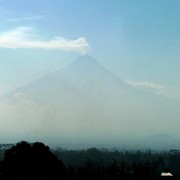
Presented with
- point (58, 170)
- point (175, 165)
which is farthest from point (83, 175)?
point (175, 165)

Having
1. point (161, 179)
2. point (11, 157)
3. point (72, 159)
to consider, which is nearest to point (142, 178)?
point (161, 179)

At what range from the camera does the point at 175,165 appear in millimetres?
118438

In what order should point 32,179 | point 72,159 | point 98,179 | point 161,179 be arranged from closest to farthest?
1. point 32,179
2. point 161,179
3. point 98,179
4. point 72,159

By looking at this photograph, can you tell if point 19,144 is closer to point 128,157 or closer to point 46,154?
point 46,154

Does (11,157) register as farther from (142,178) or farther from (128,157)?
(128,157)

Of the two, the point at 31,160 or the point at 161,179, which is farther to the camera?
the point at 161,179

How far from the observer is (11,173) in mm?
37125

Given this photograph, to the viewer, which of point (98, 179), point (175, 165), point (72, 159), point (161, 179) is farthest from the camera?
point (72, 159)

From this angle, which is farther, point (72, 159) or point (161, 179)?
point (72, 159)

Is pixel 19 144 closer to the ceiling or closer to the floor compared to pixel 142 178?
closer to the ceiling

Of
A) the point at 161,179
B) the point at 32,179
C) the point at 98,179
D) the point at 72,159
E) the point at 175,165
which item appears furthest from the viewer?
the point at 72,159

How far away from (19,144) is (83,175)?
1240 cm

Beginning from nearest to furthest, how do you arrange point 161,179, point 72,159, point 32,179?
point 32,179 < point 161,179 < point 72,159

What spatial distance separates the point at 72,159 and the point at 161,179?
320 ft
